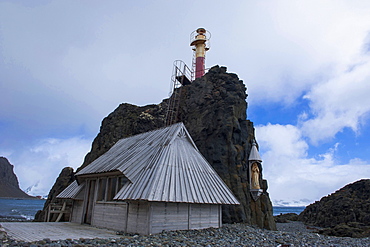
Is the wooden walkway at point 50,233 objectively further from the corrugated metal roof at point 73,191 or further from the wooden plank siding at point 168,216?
the corrugated metal roof at point 73,191

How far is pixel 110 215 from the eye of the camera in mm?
14492

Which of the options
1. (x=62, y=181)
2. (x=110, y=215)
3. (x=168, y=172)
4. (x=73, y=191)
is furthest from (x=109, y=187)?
(x=62, y=181)

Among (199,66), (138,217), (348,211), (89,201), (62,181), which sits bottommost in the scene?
(348,211)

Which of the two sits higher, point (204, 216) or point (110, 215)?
point (204, 216)

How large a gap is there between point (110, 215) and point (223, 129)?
1349 cm

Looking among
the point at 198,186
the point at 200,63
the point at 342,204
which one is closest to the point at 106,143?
the point at 200,63

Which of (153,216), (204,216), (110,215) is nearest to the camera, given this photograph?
(153,216)

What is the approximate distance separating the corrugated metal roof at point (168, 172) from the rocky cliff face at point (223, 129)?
690cm

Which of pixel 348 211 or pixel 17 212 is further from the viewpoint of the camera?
pixel 17 212

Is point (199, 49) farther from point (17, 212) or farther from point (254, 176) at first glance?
point (17, 212)

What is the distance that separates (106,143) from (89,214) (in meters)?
17.3

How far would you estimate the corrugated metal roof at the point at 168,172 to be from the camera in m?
12.3

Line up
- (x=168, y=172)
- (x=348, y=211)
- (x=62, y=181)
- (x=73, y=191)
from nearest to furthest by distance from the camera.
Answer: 1. (x=168, y=172)
2. (x=73, y=191)
3. (x=62, y=181)
4. (x=348, y=211)

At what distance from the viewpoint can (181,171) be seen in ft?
47.1
